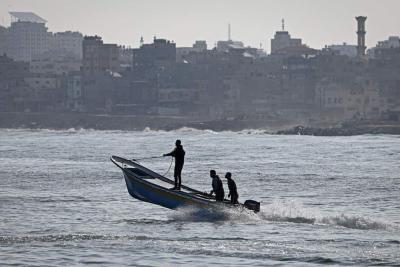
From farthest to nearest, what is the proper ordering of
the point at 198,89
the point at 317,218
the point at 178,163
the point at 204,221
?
1. the point at 198,89
2. the point at 178,163
3. the point at 317,218
4. the point at 204,221

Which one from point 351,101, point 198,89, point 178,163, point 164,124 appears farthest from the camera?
point 198,89

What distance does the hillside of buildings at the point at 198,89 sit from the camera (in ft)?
534

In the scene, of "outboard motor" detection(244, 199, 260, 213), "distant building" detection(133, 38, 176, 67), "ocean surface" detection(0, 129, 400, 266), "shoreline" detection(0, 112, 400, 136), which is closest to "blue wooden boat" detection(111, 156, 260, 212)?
"outboard motor" detection(244, 199, 260, 213)

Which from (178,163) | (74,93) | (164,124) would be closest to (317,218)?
(178,163)

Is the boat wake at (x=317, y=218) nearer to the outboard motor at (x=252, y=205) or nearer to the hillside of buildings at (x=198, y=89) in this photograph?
the outboard motor at (x=252, y=205)

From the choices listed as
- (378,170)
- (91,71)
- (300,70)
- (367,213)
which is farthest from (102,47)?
(367,213)

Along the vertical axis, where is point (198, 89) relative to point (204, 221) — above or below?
above

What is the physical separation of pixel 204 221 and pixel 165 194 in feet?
4.76

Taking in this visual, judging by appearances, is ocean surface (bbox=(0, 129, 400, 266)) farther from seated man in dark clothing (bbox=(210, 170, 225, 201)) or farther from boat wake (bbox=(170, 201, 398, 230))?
seated man in dark clothing (bbox=(210, 170, 225, 201))

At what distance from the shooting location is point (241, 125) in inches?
5906

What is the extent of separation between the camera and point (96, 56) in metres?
184

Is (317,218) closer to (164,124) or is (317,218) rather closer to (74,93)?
(164,124)

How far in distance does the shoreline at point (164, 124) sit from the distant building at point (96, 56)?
15.8 m

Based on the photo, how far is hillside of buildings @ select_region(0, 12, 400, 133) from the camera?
163 m
